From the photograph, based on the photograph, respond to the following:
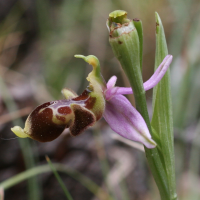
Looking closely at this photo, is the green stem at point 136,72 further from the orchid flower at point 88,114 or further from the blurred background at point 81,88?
the blurred background at point 81,88

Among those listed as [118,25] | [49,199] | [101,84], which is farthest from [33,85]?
[118,25]

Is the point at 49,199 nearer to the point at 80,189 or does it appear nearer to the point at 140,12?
the point at 80,189

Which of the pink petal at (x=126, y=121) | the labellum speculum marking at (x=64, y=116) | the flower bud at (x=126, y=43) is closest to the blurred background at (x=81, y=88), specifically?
the labellum speculum marking at (x=64, y=116)

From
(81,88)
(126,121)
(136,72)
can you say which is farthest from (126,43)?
(81,88)

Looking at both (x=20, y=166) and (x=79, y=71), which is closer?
(x=20, y=166)

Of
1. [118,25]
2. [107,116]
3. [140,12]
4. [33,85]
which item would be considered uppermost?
[118,25]

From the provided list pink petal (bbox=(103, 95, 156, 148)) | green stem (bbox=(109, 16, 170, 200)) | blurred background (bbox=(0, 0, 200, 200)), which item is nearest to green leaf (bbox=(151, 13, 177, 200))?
green stem (bbox=(109, 16, 170, 200))

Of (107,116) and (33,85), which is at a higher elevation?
(107,116)

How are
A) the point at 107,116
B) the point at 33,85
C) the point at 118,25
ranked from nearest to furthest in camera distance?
the point at 118,25, the point at 107,116, the point at 33,85
